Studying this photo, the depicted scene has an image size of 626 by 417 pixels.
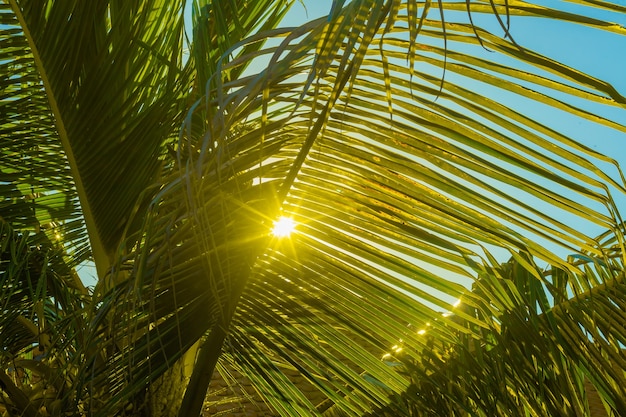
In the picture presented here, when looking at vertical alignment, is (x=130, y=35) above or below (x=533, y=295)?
above

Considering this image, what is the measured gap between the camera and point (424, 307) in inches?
52.4

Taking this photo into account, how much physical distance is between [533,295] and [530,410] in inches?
11.1

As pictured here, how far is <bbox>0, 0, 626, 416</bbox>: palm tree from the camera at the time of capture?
1.01 metres

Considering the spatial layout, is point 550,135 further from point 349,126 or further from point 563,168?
point 349,126

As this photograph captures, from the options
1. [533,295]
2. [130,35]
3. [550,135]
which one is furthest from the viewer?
[130,35]

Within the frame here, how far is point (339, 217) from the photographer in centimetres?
124

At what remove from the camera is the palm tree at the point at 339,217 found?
3.33ft

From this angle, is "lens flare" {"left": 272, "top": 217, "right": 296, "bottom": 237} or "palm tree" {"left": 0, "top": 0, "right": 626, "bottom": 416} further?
"lens flare" {"left": 272, "top": 217, "right": 296, "bottom": 237}

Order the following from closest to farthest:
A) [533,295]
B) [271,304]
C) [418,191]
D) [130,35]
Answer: [418,191], [533,295], [271,304], [130,35]

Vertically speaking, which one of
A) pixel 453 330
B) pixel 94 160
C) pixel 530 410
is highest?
pixel 94 160

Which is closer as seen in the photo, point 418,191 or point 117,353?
point 418,191

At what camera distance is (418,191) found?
117 centimetres

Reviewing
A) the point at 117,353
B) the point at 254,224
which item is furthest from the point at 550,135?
the point at 117,353

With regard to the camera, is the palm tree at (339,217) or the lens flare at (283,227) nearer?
the palm tree at (339,217)
